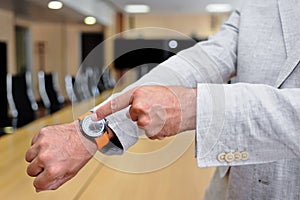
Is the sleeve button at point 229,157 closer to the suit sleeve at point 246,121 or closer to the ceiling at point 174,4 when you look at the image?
the suit sleeve at point 246,121

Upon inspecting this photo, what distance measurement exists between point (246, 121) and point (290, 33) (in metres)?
0.22

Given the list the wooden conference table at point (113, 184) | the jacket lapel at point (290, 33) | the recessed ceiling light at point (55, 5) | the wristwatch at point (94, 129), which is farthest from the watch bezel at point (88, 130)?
the recessed ceiling light at point (55, 5)

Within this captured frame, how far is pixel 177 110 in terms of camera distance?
1.51 feet

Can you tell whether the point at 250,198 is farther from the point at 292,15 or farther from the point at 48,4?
the point at 48,4

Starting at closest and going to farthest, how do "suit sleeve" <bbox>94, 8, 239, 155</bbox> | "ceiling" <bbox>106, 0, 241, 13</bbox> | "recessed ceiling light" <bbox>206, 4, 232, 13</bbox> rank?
"suit sleeve" <bbox>94, 8, 239, 155</bbox>, "ceiling" <bbox>106, 0, 241, 13</bbox>, "recessed ceiling light" <bbox>206, 4, 232, 13</bbox>

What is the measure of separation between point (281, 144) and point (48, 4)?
5.47 meters

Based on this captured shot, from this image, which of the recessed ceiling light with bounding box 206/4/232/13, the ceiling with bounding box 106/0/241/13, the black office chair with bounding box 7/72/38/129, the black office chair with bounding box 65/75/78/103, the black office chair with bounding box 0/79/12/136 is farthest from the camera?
the recessed ceiling light with bounding box 206/4/232/13

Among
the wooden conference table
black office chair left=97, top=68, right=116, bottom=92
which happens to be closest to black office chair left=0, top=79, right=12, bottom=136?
the wooden conference table

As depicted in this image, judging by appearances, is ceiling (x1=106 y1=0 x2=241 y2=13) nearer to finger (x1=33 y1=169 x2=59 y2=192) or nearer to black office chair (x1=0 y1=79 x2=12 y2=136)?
black office chair (x1=0 y1=79 x2=12 y2=136)

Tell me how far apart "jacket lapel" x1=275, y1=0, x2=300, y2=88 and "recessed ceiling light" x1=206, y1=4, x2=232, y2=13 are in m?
8.37

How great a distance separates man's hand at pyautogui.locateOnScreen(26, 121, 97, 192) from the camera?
18.2 inches

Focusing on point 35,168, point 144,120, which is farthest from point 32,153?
point 144,120

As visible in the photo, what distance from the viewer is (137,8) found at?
956cm

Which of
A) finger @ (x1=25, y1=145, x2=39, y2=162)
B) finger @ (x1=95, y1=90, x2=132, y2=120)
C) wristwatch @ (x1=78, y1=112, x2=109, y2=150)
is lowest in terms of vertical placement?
finger @ (x1=25, y1=145, x2=39, y2=162)
